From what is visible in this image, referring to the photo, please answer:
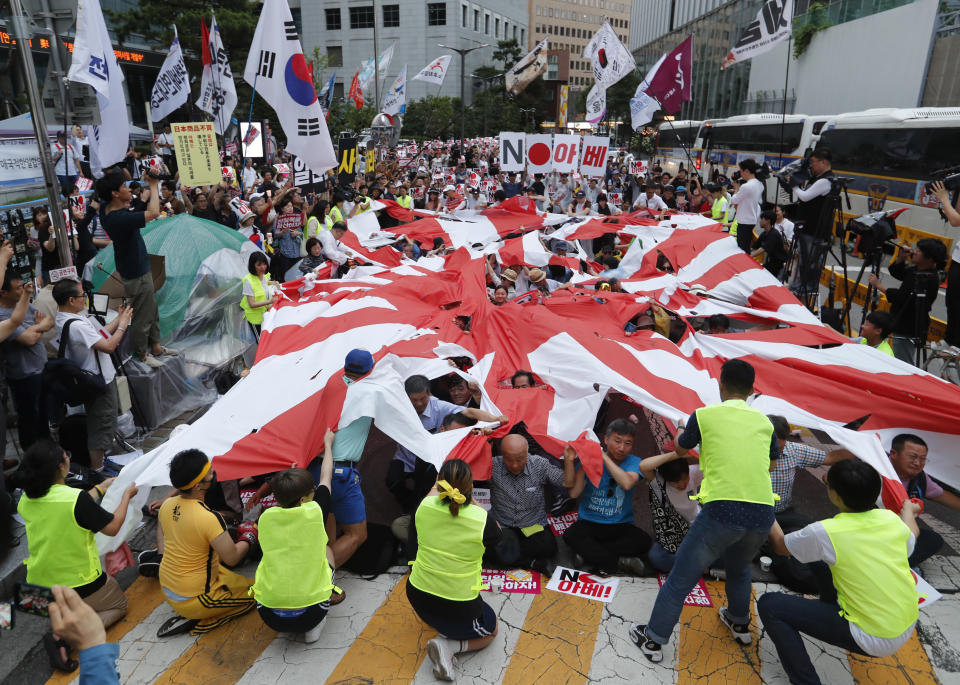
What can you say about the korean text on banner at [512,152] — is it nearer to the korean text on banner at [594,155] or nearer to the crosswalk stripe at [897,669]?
the korean text on banner at [594,155]

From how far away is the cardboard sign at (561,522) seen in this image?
4.84m

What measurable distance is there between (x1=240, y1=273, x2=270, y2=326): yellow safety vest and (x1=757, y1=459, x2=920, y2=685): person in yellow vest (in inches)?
234

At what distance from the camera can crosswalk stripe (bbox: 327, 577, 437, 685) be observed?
362 cm

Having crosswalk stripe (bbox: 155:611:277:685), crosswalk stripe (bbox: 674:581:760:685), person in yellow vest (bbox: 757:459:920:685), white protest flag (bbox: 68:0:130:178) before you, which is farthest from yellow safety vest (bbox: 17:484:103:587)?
white protest flag (bbox: 68:0:130:178)

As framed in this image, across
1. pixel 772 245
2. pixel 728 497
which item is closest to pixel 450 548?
pixel 728 497

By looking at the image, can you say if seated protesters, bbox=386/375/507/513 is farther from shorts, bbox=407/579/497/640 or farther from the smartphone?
the smartphone

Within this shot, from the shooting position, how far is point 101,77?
6.64 m

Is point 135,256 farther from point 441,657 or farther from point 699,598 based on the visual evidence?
point 699,598

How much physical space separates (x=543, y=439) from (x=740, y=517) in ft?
5.16

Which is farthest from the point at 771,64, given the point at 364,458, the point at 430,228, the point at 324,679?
the point at 324,679

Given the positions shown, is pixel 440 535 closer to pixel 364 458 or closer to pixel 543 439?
pixel 543 439

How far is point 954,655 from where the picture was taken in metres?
3.70

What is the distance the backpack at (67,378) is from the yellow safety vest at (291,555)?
2.59 metres

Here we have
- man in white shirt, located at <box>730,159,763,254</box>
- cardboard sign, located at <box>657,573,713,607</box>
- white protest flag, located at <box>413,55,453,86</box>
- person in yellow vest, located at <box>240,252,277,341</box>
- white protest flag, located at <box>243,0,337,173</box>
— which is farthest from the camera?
white protest flag, located at <box>413,55,453,86</box>
